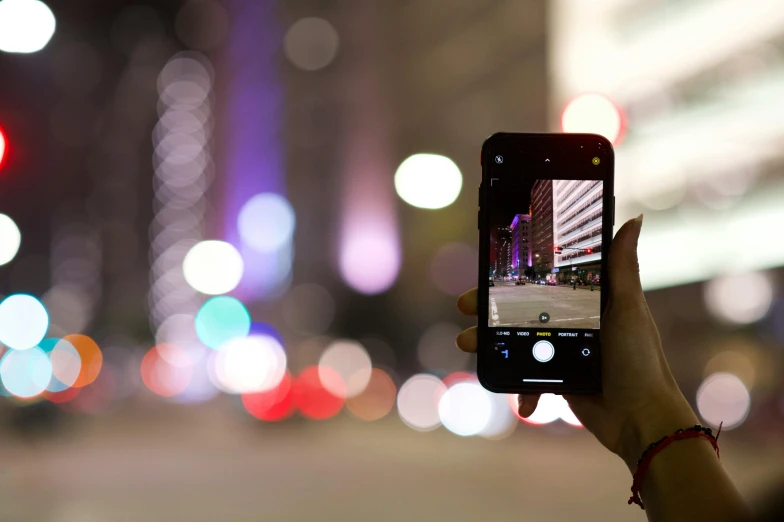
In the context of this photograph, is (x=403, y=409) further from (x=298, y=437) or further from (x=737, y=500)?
(x=737, y=500)

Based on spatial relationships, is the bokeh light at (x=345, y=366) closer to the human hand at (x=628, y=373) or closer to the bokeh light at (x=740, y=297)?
the bokeh light at (x=740, y=297)

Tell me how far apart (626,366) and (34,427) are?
3717 millimetres

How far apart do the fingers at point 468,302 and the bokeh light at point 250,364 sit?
13.5 ft

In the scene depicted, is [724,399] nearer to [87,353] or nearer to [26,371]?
[26,371]

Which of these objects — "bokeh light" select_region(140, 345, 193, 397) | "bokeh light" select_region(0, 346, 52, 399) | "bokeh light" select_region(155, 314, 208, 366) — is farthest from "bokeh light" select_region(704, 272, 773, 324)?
"bokeh light" select_region(155, 314, 208, 366)

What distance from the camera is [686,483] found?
501mm

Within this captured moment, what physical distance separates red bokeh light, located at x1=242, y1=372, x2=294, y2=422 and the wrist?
3232mm

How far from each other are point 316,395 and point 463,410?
147 centimetres

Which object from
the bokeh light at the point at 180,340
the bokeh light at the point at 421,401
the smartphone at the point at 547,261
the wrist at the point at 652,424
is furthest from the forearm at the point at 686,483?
the bokeh light at the point at 180,340

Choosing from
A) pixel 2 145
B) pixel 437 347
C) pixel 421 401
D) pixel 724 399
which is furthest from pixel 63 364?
pixel 724 399

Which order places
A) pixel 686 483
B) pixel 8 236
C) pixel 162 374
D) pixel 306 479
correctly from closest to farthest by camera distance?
1. pixel 686 483
2. pixel 306 479
3. pixel 8 236
4. pixel 162 374

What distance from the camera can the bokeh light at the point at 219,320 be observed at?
20.1 ft

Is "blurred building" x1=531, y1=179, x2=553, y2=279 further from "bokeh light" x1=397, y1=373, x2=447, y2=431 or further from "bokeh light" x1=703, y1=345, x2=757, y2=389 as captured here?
"bokeh light" x1=397, y1=373, x2=447, y2=431

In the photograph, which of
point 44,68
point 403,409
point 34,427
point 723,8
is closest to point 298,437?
point 403,409
